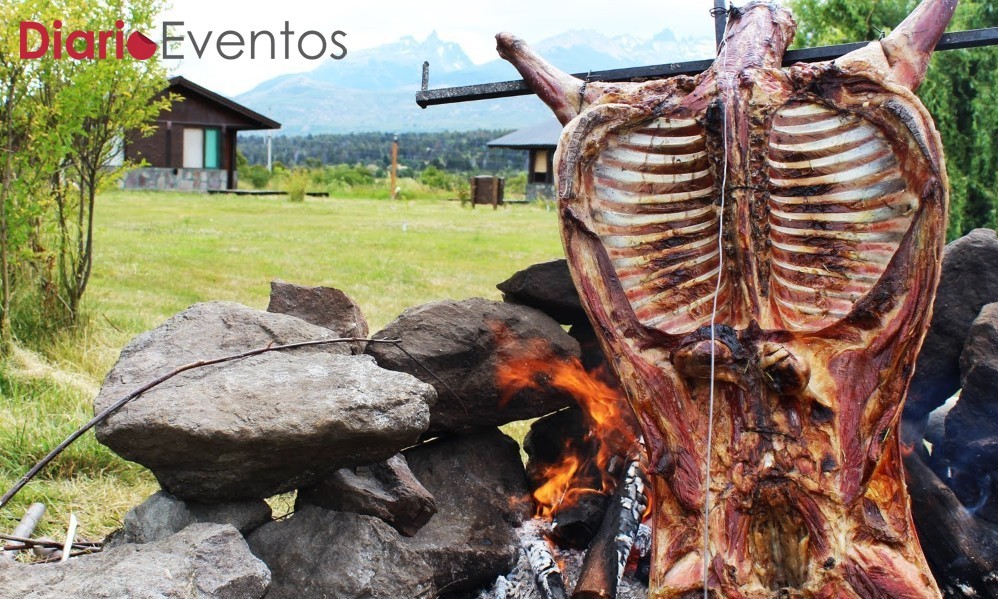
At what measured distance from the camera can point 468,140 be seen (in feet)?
276

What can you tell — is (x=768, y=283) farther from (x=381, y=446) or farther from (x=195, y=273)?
(x=195, y=273)

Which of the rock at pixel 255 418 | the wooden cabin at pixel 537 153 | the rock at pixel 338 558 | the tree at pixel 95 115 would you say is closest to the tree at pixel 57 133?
the tree at pixel 95 115

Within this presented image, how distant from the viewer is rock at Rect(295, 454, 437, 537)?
3.20 meters

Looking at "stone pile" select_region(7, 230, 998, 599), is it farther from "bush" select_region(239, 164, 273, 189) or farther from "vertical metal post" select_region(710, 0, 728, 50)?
"bush" select_region(239, 164, 273, 189)

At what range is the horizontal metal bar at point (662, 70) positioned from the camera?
364cm

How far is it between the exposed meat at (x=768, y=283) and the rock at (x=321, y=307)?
1200mm

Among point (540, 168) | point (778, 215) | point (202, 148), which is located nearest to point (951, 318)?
point (778, 215)

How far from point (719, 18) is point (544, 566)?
239 cm

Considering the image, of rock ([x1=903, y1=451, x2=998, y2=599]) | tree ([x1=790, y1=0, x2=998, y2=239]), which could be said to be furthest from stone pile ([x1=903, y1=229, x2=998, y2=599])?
tree ([x1=790, y1=0, x2=998, y2=239])

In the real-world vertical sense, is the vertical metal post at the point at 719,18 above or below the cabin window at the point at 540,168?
above

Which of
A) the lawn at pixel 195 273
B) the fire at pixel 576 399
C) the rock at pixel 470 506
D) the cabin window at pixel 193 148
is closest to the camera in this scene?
the rock at pixel 470 506

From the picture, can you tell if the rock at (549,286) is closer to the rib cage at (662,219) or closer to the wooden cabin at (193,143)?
the rib cage at (662,219)

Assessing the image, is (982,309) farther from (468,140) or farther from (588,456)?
(468,140)

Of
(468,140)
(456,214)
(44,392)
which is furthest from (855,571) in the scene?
(468,140)
